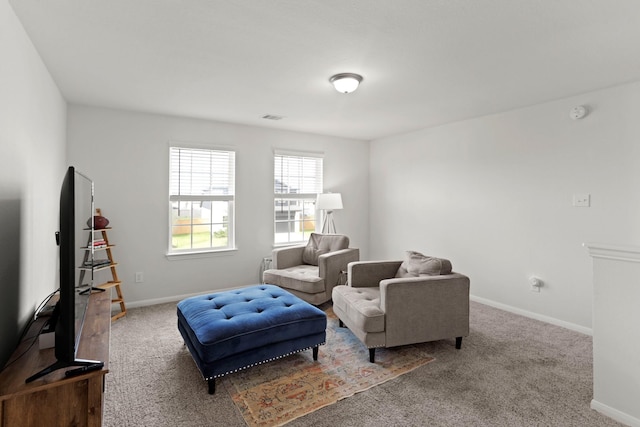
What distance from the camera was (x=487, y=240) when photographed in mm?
4250

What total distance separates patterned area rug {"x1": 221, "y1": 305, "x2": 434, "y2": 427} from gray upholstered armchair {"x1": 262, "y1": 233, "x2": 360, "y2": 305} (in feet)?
2.86

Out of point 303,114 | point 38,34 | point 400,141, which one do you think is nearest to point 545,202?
point 400,141

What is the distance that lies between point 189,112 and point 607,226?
4.73m

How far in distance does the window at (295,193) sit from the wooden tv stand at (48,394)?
3647mm

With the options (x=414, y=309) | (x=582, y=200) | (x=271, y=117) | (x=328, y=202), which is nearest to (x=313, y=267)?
(x=328, y=202)

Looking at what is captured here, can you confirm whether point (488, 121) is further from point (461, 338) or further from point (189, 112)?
point (189, 112)

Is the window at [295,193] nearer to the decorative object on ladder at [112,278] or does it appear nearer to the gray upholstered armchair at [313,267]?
the gray upholstered armchair at [313,267]

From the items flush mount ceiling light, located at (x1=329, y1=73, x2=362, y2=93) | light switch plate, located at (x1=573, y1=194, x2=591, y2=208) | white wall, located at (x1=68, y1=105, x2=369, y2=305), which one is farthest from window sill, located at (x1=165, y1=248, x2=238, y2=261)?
light switch plate, located at (x1=573, y1=194, x2=591, y2=208)

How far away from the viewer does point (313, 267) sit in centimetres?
446

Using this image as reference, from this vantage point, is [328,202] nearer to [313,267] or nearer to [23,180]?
[313,267]

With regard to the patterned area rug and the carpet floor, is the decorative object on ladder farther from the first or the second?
the patterned area rug

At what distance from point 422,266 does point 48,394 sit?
2672 millimetres

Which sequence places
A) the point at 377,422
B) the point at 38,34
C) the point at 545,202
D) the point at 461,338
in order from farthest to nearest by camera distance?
the point at 545,202, the point at 461,338, the point at 38,34, the point at 377,422

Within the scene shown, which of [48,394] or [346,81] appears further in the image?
[346,81]
